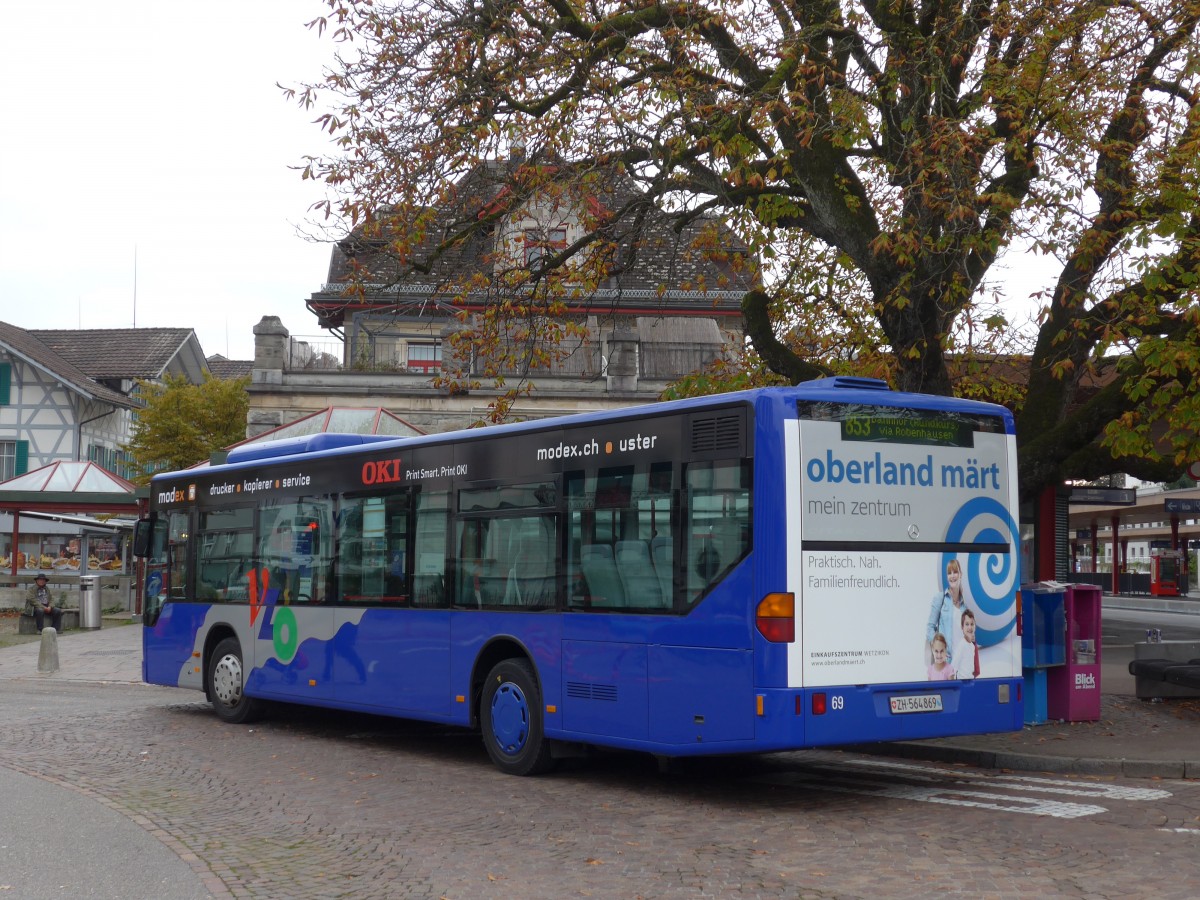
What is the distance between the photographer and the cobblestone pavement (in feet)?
24.9

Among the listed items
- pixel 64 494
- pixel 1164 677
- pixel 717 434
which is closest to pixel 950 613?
pixel 717 434

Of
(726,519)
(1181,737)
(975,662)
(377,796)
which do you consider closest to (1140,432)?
(1181,737)

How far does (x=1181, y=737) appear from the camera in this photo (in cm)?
1302

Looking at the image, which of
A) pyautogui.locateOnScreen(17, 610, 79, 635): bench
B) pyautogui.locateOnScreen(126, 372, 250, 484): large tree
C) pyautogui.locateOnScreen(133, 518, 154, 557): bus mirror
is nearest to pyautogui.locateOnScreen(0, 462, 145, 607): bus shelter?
pyautogui.locateOnScreen(17, 610, 79, 635): bench

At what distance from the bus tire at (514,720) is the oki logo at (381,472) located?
237cm

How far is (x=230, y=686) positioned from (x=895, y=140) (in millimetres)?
9390

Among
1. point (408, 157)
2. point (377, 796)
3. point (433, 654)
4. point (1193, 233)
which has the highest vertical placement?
point (408, 157)

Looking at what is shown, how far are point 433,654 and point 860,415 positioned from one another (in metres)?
4.71

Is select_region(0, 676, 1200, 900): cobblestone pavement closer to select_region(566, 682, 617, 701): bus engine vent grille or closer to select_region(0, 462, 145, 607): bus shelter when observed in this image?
select_region(566, 682, 617, 701): bus engine vent grille

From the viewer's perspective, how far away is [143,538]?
18.2m

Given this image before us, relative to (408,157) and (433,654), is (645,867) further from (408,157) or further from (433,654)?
(408,157)

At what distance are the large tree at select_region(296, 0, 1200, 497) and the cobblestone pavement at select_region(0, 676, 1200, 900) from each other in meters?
4.65

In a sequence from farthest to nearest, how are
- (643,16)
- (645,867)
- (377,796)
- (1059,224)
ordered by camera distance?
(643,16)
(1059,224)
(377,796)
(645,867)

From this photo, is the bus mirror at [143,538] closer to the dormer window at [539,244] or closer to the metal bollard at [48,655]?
the dormer window at [539,244]
